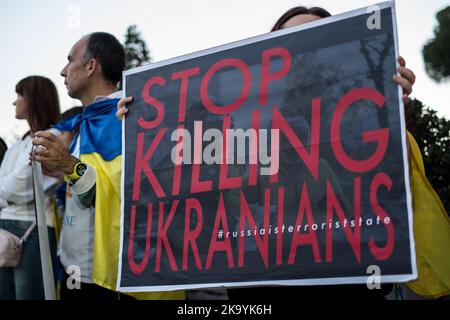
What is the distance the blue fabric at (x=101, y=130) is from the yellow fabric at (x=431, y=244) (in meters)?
1.28

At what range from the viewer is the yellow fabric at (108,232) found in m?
2.36

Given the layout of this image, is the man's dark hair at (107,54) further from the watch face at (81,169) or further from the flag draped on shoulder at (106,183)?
the watch face at (81,169)

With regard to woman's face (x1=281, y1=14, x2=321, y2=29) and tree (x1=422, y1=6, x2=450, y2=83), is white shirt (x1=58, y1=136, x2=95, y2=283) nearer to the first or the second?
woman's face (x1=281, y1=14, x2=321, y2=29)

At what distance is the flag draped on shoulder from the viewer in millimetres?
2373

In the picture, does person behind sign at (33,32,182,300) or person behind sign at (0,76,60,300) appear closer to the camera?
person behind sign at (33,32,182,300)

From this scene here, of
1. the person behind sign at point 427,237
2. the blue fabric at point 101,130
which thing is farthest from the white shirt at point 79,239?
the person behind sign at point 427,237

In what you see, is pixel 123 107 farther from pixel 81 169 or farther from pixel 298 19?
pixel 298 19

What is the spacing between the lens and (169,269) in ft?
6.91

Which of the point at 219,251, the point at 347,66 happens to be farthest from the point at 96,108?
the point at 347,66

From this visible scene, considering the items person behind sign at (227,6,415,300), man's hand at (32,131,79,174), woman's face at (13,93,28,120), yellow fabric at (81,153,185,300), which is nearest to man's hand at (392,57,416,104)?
person behind sign at (227,6,415,300)

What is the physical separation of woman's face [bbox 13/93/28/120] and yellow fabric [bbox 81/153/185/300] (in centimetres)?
97

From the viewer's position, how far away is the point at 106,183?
244cm

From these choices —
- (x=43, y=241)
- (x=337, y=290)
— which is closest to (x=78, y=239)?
(x=43, y=241)

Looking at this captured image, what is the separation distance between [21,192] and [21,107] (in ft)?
1.88
